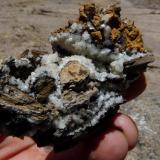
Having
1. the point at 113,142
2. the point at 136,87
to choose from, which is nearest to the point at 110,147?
the point at 113,142

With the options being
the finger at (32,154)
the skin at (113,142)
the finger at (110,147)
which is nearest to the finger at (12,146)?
the finger at (32,154)

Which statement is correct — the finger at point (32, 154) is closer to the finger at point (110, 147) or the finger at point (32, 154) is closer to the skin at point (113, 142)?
the skin at point (113, 142)

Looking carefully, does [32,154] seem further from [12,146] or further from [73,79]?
[73,79]

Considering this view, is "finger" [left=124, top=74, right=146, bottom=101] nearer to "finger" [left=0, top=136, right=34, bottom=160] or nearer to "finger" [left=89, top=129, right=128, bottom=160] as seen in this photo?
"finger" [left=89, top=129, right=128, bottom=160]

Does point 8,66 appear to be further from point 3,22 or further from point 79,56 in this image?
point 3,22

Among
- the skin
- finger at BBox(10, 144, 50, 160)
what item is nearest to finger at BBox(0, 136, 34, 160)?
finger at BBox(10, 144, 50, 160)

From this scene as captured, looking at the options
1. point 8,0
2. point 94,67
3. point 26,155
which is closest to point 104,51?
point 94,67
